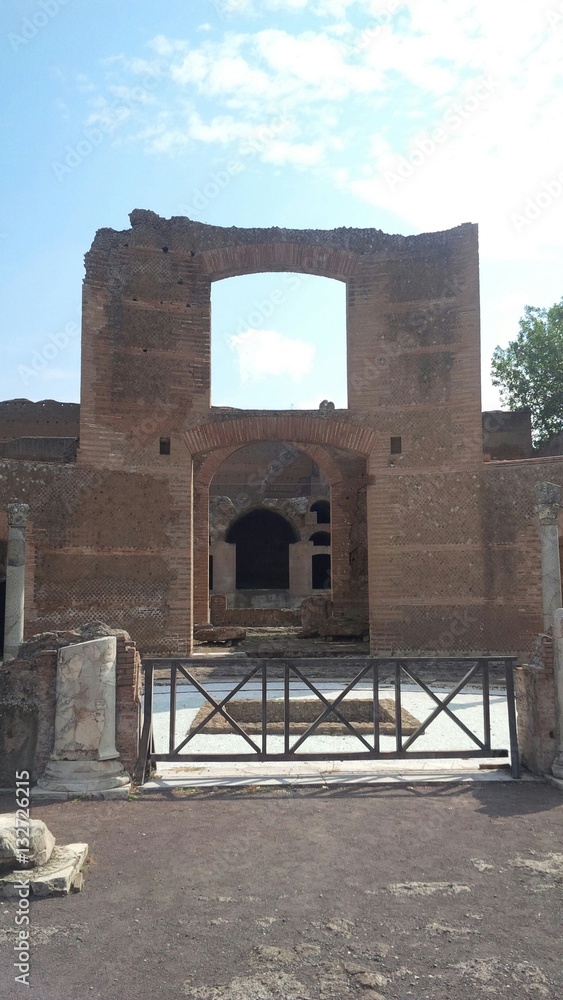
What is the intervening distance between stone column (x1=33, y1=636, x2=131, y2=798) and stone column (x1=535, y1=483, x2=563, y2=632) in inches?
276

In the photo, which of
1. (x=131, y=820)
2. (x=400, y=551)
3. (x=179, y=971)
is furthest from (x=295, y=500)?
(x=179, y=971)

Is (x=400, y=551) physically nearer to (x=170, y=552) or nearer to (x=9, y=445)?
(x=170, y=552)

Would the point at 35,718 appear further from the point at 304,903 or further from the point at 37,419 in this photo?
the point at 37,419

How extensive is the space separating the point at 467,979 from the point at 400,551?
36.0 feet

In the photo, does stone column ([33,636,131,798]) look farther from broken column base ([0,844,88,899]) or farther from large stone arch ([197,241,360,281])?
large stone arch ([197,241,360,281])

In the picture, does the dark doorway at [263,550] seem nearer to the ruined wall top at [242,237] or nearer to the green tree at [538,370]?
the green tree at [538,370]

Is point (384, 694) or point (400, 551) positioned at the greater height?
point (400, 551)

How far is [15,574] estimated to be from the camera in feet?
35.8

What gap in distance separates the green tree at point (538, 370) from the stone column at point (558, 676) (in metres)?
23.7

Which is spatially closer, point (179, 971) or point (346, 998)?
point (346, 998)

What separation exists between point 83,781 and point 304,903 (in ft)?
7.97

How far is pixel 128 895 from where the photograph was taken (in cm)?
376

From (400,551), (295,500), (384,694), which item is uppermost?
(295,500)

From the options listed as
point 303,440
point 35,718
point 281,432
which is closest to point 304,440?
point 303,440
